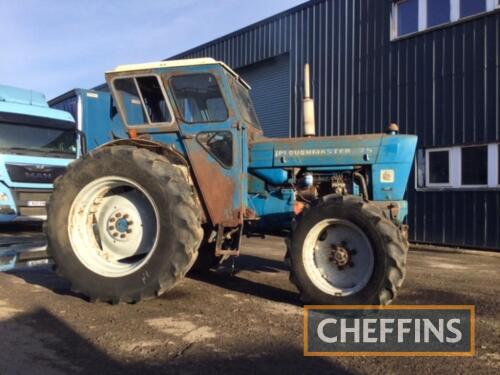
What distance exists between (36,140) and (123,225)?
720 centimetres

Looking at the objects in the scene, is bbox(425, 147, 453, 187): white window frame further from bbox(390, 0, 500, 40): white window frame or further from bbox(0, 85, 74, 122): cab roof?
bbox(0, 85, 74, 122): cab roof

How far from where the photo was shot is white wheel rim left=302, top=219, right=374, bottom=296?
4.81 meters

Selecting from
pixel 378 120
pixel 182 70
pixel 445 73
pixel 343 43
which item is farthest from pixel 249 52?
pixel 182 70

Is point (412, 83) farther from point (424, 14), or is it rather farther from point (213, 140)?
point (213, 140)

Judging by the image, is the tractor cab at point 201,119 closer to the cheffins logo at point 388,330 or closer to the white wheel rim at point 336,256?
the white wheel rim at point 336,256

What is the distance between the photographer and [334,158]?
5555mm

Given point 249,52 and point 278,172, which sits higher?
point 249,52

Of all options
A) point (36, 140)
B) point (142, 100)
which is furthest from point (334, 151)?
point (36, 140)

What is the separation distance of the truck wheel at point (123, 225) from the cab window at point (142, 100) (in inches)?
25.6

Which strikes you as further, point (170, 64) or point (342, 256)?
point (170, 64)

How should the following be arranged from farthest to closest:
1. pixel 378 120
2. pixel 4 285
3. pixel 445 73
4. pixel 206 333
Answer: pixel 378 120 → pixel 445 73 → pixel 4 285 → pixel 206 333

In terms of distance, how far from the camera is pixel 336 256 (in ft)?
16.0

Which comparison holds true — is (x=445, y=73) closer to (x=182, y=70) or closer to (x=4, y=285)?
(x=182, y=70)

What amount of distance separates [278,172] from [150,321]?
2.22m
